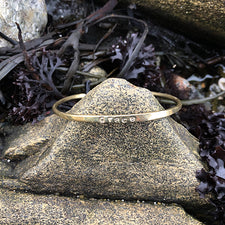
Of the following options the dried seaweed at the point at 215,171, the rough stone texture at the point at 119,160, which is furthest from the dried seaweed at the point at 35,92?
the dried seaweed at the point at 215,171

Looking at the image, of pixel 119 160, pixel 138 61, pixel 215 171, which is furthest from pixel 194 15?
pixel 119 160

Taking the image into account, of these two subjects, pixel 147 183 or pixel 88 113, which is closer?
pixel 88 113

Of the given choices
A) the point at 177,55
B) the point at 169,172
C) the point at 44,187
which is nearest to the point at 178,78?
the point at 177,55

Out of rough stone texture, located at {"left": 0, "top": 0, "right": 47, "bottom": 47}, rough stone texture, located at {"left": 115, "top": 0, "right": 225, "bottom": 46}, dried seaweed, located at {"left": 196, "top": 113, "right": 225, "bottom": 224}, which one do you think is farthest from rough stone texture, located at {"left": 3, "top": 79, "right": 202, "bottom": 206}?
rough stone texture, located at {"left": 115, "top": 0, "right": 225, "bottom": 46}

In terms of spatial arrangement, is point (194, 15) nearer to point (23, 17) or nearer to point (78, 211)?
point (23, 17)

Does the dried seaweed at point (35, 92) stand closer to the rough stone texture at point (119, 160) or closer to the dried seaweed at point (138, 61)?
the rough stone texture at point (119, 160)

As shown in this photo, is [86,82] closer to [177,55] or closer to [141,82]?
[141,82]
